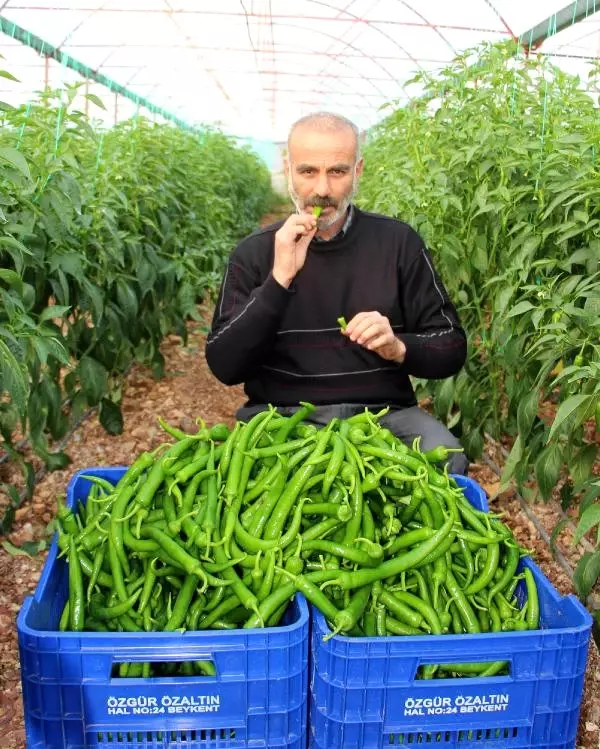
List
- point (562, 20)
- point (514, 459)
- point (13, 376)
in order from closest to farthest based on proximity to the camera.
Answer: point (13, 376) → point (514, 459) → point (562, 20)

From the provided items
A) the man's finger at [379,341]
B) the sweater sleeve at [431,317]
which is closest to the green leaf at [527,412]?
the sweater sleeve at [431,317]

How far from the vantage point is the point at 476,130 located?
4.00 m

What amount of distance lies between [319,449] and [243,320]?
851mm

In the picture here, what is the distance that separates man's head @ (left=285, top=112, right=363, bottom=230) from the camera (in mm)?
2924

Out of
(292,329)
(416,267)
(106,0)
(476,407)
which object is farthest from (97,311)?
(106,0)

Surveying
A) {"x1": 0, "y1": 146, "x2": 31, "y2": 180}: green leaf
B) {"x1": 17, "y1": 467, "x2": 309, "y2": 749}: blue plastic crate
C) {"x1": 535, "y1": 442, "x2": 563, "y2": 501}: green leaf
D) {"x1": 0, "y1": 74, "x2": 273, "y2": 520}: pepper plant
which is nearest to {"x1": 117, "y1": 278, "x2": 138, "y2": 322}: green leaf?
{"x1": 0, "y1": 74, "x2": 273, "y2": 520}: pepper plant

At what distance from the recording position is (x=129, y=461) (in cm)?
468

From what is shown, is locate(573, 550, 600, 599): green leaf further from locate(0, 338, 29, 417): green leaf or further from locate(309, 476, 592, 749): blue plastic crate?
locate(0, 338, 29, 417): green leaf

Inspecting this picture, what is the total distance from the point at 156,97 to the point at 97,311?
17.9 meters

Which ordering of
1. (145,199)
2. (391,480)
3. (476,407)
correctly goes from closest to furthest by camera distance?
(391,480), (476,407), (145,199)

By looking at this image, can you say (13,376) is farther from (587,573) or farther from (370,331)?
(587,573)

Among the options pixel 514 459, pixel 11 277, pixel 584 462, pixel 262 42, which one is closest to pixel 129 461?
pixel 514 459

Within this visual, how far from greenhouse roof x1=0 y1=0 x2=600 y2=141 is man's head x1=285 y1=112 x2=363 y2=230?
3.32 meters

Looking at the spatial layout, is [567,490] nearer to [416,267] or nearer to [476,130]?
[416,267]
